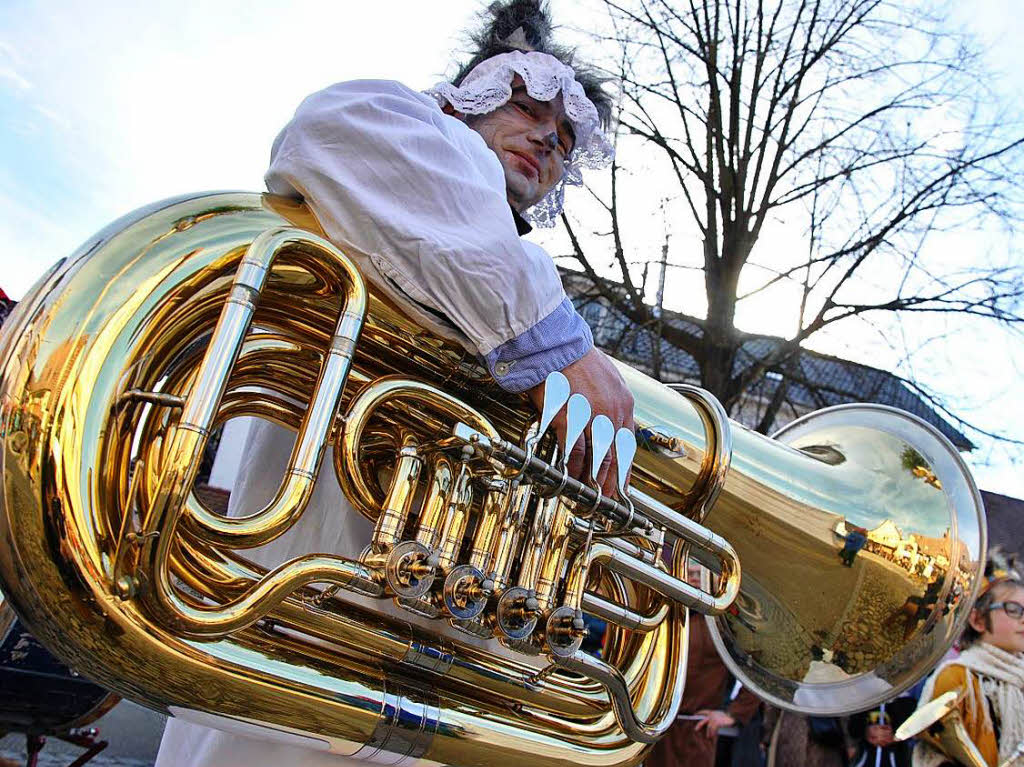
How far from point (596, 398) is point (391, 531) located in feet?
1.30

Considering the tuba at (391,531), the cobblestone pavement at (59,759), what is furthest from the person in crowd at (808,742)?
the cobblestone pavement at (59,759)

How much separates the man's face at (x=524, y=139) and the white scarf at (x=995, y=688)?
3.22m

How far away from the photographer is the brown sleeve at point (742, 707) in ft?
14.9

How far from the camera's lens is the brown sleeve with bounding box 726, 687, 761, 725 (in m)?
4.53

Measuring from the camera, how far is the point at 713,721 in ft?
14.6

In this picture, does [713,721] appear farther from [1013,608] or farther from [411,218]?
[411,218]

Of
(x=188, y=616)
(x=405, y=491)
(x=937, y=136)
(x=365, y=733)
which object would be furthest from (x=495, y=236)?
(x=937, y=136)

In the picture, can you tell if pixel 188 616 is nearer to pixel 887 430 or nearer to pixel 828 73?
pixel 887 430

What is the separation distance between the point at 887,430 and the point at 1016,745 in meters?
2.53

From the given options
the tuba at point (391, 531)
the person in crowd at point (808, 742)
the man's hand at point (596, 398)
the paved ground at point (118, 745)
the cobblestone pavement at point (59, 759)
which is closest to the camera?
the tuba at point (391, 531)

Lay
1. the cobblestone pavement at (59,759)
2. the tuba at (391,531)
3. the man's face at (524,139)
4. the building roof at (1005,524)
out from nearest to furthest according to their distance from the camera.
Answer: the tuba at (391,531), the man's face at (524,139), the building roof at (1005,524), the cobblestone pavement at (59,759)

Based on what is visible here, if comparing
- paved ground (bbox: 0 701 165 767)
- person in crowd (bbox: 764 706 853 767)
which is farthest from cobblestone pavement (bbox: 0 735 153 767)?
person in crowd (bbox: 764 706 853 767)

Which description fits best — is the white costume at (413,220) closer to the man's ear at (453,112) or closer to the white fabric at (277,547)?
the white fabric at (277,547)

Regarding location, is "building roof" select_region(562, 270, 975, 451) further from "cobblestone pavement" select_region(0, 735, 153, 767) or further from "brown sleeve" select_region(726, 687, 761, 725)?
"cobblestone pavement" select_region(0, 735, 153, 767)
